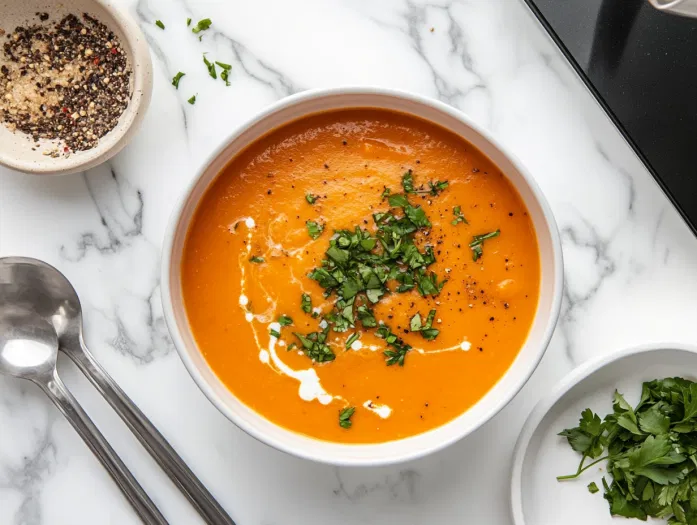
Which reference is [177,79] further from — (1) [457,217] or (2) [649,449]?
(2) [649,449]

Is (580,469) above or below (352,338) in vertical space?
below

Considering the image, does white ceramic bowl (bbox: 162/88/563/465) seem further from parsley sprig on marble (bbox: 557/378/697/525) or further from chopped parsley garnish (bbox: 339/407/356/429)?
parsley sprig on marble (bbox: 557/378/697/525)

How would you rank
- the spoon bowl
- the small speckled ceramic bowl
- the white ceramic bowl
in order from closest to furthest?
the white ceramic bowl < the small speckled ceramic bowl < the spoon bowl

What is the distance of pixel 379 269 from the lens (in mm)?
1770

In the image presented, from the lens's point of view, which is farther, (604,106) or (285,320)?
(604,106)

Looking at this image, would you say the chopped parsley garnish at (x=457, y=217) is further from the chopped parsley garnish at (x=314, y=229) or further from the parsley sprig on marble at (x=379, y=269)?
the chopped parsley garnish at (x=314, y=229)

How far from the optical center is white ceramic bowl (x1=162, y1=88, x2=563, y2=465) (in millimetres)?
1752

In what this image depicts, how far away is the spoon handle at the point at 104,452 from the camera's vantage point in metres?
1.97

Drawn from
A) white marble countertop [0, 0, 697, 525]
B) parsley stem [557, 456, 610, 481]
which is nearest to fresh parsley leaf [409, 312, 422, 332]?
white marble countertop [0, 0, 697, 525]

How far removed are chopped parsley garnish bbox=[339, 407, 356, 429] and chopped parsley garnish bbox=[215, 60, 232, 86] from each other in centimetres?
93

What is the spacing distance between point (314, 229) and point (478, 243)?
0.40 m

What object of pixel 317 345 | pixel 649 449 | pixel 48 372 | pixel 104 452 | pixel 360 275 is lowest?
pixel 104 452

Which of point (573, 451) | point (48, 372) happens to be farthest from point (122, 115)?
point (573, 451)

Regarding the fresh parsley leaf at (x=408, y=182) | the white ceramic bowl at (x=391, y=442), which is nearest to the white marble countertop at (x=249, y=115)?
the white ceramic bowl at (x=391, y=442)
